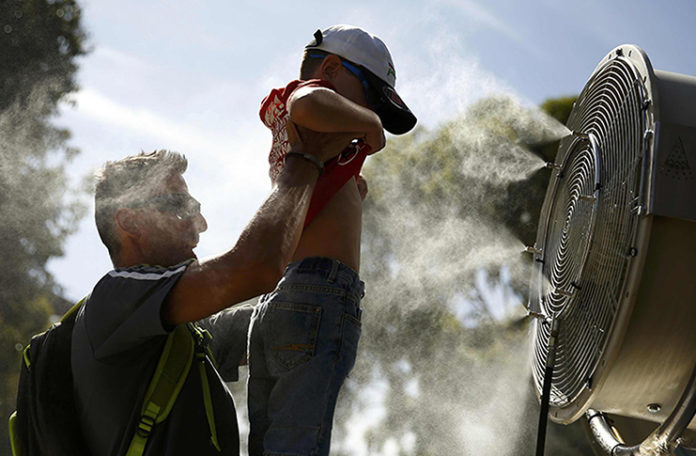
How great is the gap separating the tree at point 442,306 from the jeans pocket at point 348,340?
714cm

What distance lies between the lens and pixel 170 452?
2.20m

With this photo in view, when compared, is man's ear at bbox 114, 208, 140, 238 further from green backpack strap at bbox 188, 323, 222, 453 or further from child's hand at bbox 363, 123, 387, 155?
child's hand at bbox 363, 123, 387, 155

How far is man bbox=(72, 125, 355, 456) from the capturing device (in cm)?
202

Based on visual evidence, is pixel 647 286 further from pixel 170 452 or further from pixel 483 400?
pixel 483 400

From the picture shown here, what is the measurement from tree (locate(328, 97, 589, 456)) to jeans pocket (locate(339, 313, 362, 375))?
7.14m

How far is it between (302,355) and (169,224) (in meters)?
0.58

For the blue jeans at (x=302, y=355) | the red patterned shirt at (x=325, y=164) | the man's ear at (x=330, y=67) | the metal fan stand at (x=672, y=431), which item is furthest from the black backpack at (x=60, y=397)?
the metal fan stand at (x=672, y=431)

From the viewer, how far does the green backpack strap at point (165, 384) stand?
221 cm

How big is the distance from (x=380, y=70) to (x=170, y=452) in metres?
1.56

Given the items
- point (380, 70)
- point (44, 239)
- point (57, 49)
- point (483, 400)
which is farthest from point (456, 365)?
point (380, 70)

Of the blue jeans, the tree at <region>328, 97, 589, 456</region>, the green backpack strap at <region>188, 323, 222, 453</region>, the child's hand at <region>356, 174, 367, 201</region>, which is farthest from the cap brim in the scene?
the tree at <region>328, 97, 589, 456</region>

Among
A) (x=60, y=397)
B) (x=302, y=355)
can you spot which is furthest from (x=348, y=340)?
(x=60, y=397)

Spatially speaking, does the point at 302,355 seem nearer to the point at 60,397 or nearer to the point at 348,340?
the point at 348,340

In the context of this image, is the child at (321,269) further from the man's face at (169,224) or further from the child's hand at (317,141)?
the man's face at (169,224)
